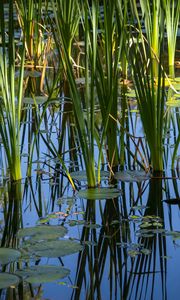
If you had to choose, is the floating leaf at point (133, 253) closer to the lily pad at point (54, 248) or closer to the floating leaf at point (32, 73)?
the lily pad at point (54, 248)

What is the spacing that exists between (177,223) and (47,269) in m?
0.60

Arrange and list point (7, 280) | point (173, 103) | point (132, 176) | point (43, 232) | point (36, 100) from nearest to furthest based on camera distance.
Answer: point (7, 280), point (43, 232), point (132, 176), point (173, 103), point (36, 100)

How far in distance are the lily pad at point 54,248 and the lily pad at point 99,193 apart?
1.45ft

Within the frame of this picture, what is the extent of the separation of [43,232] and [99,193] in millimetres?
444

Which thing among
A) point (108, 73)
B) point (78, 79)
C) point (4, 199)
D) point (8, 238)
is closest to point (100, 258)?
point (8, 238)

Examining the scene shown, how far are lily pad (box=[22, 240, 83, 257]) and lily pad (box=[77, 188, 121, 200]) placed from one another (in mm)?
441

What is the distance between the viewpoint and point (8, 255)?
224 cm

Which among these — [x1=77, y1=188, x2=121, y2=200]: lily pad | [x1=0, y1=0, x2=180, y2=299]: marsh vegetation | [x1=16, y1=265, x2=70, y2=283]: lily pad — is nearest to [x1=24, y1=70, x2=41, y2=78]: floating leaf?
[x1=0, y1=0, x2=180, y2=299]: marsh vegetation

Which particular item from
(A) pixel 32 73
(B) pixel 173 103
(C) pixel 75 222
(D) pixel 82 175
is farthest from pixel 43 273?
(A) pixel 32 73

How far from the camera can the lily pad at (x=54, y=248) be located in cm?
227

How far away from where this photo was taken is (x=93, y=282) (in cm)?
213

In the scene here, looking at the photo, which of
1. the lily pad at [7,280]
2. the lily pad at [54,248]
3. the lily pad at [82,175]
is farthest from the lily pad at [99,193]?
the lily pad at [7,280]

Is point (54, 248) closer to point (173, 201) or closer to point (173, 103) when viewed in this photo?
point (173, 201)

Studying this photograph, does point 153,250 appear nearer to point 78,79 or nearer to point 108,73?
point 108,73
